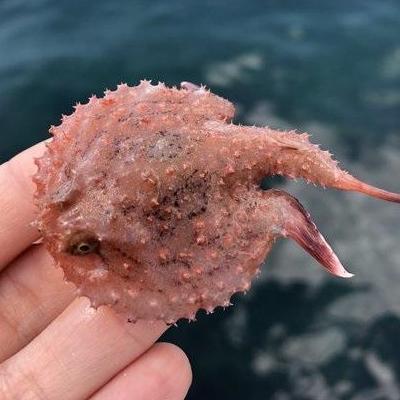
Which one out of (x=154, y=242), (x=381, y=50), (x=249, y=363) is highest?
(x=154, y=242)

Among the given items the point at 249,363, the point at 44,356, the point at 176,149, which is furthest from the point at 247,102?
the point at 44,356

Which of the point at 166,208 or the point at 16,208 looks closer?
the point at 166,208

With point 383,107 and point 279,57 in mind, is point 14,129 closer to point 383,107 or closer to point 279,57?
point 279,57

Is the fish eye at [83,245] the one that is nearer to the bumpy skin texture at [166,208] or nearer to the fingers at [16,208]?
the bumpy skin texture at [166,208]

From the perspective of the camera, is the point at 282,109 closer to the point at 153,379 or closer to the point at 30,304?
the point at 30,304

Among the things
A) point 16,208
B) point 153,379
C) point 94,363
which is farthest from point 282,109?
point 94,363
